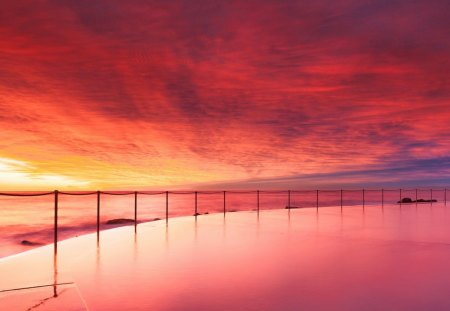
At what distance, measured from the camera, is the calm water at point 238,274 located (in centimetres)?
416

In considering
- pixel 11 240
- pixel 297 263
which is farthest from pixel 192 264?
pixel 11 240

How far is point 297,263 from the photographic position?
6305mm

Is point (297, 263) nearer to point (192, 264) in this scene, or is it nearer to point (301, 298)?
point (192, 264)

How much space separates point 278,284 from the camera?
4.91 m

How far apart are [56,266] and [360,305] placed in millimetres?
4363

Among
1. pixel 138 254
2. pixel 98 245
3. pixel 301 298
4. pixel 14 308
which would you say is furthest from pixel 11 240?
pixel 301 298

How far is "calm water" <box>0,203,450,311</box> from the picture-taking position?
13.6 feet

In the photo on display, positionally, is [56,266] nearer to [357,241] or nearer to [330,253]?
[330,253]

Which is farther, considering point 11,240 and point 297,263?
point 11,240

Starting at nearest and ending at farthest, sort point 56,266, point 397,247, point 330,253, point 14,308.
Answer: point 14,308
point 56,266
point 330,253
point 397,247

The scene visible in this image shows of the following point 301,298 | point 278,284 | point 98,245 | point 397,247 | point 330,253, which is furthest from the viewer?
point 98,245

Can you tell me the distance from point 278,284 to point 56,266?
3367 millimetres

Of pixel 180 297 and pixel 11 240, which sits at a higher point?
pixel 180 297

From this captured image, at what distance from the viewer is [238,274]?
5.52 meters
